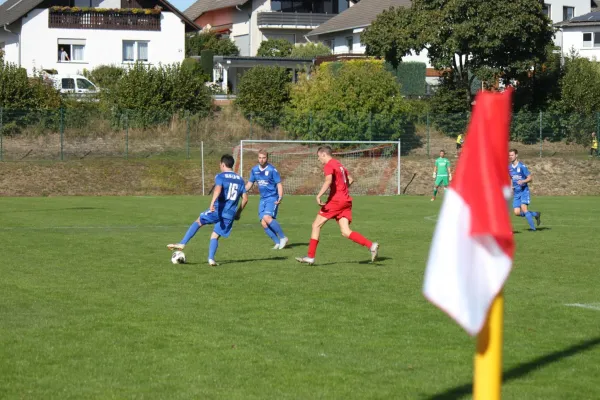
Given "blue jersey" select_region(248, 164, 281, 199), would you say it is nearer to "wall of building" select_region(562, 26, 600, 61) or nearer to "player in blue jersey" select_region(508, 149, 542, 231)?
"player in blue jersey" select_region(508, 149, 542, 231)

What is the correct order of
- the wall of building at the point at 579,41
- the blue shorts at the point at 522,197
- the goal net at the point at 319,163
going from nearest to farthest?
1. the blue shorts at the point at 522,197
2. the goal net at the point at 319,163
3. the wall of building at the point at 579,41

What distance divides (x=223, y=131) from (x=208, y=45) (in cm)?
2761

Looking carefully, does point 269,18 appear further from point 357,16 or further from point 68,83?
point 68,83

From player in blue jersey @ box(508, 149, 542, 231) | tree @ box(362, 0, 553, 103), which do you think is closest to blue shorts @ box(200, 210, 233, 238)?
player in blue jersey @ box(508, 149, 542, 231)

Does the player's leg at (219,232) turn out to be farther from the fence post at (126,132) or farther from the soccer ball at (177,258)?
the fence post at (126,132)

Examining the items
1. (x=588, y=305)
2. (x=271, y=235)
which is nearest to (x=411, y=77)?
(x=271, y=235)

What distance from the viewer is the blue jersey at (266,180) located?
17.8 metres

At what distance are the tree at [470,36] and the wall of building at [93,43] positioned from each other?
49.8 ft

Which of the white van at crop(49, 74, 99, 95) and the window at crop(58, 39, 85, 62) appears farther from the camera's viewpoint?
the window at crop(58, 39, 85, 62)

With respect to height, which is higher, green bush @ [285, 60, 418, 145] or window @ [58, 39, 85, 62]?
window @ [58, 39, 85, 62]

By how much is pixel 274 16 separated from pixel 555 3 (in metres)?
20.4

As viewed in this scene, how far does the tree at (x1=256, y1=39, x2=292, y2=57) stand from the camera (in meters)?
69.3

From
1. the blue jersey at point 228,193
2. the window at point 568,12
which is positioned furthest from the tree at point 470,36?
the blue jersey at point 228,193

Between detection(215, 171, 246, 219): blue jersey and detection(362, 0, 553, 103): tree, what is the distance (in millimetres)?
33369
